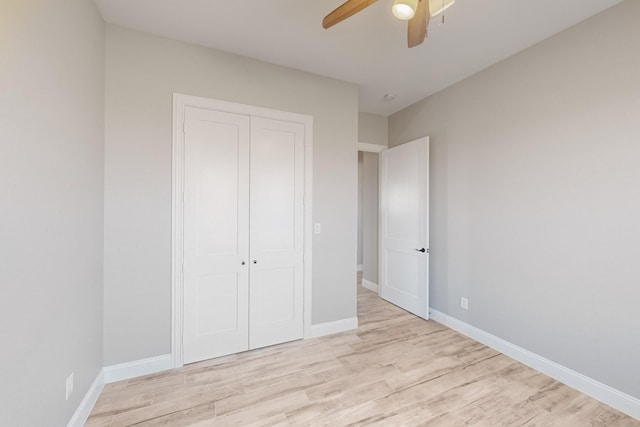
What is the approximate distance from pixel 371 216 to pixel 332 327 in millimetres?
2103

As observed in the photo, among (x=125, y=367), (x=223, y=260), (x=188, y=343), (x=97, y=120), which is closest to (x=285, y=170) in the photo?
(x=223, y=260)

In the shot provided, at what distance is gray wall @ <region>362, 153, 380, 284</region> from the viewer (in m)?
4.35

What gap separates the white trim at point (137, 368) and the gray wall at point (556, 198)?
9.76 ft

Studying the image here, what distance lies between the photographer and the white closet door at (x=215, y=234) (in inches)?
90.2

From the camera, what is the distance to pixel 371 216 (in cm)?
445

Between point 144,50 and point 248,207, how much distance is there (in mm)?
1528

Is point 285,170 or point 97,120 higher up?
point 97,120

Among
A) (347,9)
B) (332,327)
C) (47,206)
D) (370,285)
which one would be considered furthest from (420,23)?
(370,285)

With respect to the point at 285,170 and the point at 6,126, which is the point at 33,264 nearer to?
the point at 6,126

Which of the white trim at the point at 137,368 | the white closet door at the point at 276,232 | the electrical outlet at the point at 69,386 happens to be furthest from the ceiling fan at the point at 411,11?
the white trim at the point at 137,368

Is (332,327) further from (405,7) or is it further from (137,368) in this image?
(405,7)

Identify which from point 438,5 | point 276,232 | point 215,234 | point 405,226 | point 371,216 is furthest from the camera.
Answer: point 371,216

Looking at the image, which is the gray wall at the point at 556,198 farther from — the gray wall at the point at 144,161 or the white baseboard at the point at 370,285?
the gray wall at the point at 144,161

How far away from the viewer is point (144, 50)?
2.14 meters
